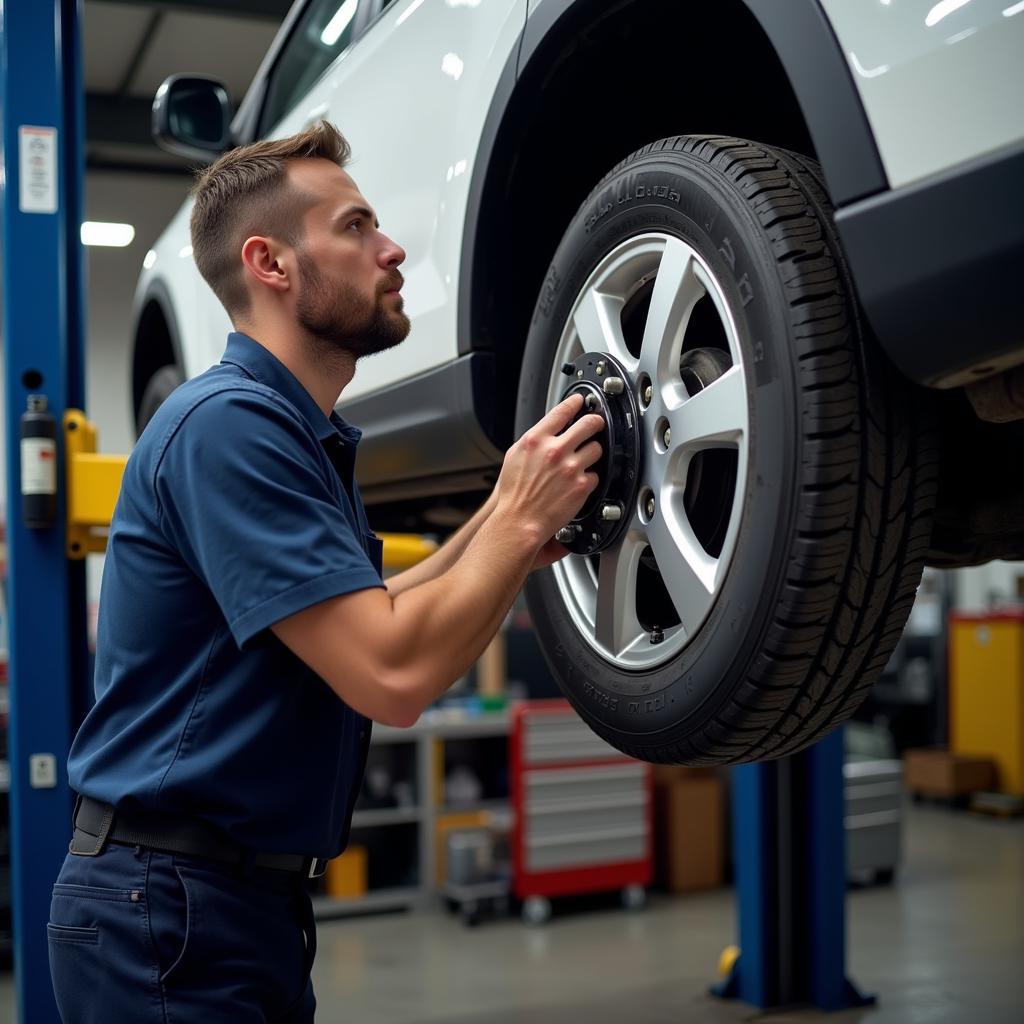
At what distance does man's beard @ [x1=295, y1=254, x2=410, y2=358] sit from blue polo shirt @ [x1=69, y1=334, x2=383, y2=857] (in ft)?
0.25

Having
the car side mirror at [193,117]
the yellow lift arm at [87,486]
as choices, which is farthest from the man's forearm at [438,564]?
the car side mirror at [193,117]

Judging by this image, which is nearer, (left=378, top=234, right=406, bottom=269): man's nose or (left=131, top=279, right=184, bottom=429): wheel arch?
(left=378, top=234, right=406, bottom=269): man's nose

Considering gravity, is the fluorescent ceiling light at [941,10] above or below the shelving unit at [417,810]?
above

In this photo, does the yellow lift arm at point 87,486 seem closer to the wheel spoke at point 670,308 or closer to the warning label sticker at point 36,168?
the warning label sticker at point 36,168

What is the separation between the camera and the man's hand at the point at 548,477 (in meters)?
1.17

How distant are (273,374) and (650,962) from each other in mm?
3885

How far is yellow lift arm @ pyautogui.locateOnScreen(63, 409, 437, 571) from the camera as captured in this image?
83.3 inches

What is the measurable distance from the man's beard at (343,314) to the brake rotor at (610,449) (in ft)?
0.77

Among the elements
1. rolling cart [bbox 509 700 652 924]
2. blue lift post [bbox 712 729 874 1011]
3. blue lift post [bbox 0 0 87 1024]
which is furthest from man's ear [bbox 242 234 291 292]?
rolling cart [bbox 509 700 652 924]

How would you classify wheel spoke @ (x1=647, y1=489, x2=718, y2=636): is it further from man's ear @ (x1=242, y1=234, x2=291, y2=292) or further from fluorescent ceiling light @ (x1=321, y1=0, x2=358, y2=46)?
fluorescent ceiling light @ (x1=321, y1=0, x2=358, y2=46)

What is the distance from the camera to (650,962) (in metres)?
4.55

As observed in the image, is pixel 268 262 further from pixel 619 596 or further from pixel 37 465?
pixel 37 465

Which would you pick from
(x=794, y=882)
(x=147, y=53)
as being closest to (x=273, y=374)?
(x=794, y=882)

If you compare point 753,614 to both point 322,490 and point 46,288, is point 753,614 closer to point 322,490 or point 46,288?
point 322,490
